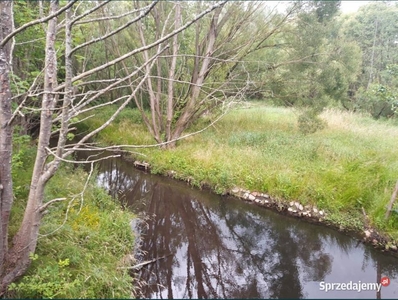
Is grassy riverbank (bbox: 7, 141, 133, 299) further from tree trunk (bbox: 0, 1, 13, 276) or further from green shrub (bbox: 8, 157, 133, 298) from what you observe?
tree trunk (bbox: 0, 1, 13, 276)

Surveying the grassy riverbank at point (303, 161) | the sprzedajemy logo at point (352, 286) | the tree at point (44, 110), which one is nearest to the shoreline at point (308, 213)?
the grassy riverbank at point (303, 161)

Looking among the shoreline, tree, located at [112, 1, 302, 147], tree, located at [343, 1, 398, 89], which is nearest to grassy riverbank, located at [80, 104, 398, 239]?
the shoreline

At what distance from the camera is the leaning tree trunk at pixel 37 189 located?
2057 mm

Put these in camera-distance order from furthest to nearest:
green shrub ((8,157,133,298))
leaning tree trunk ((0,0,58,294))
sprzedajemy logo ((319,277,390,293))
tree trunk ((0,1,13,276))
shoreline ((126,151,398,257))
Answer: shoreline ((126,151,398,257))
sprzedajemy logo ((319,277,390,293))
green shrub ((8,157,133,298))
tree trunk ((0,1,13,276))
leaning tree trunk ((0,0,58,294))

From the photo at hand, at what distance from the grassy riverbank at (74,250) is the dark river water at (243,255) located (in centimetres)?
49

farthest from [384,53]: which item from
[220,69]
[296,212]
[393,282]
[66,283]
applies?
[66,283]

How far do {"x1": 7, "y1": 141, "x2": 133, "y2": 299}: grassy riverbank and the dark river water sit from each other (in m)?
0.49

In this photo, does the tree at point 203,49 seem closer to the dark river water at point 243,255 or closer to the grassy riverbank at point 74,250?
the dark river water at point 243,255

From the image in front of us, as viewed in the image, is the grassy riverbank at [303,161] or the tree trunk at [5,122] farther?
the grassy riverbank at [303,161]

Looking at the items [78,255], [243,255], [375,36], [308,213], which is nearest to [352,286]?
[243,255]

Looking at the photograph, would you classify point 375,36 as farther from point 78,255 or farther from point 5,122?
point 5,122

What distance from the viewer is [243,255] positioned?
483cm

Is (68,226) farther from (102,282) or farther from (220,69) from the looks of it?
(220,69)

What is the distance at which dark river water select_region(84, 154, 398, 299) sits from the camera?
4.03 m
